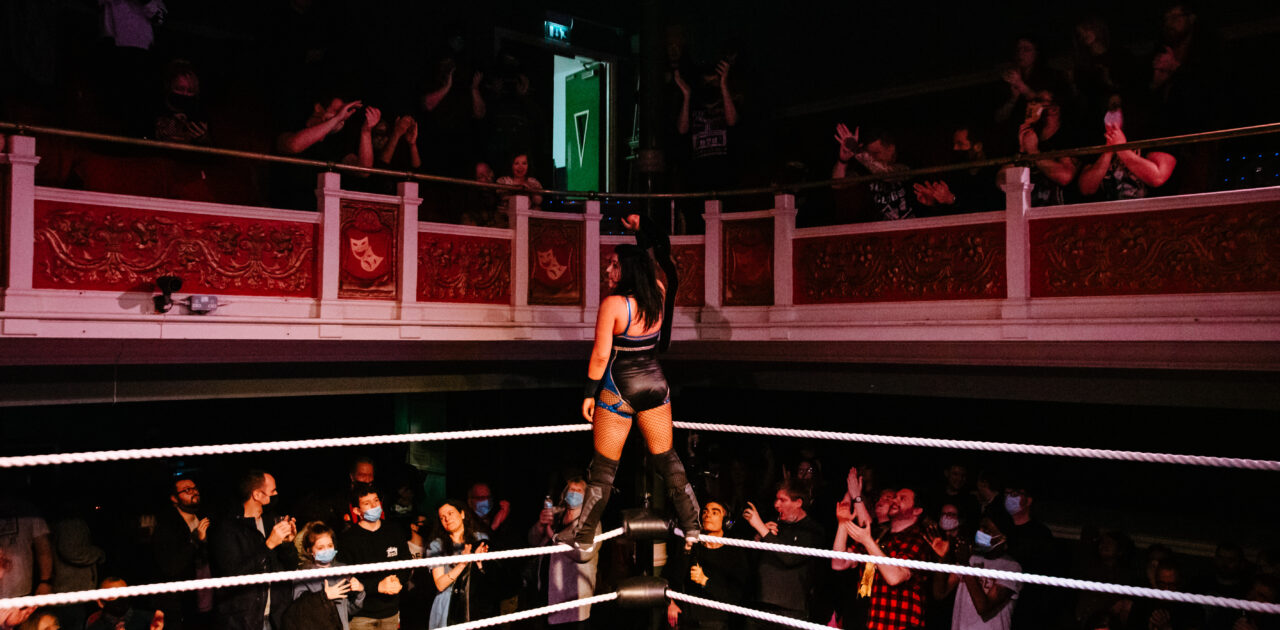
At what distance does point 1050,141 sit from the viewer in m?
6.23

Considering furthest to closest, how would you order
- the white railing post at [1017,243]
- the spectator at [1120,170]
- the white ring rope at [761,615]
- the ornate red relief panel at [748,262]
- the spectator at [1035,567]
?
the ornate red relief panel at [748,262] → the white railing post at [1017,243] → the spectator at [1120,170] → the spectator at [1035,567] → the white ring rope at [761,615]

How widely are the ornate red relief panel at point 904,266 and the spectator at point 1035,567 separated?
1.55 meters

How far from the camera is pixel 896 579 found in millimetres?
5426

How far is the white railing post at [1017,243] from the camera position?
6.05 metres

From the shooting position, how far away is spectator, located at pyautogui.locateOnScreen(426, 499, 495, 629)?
6070 millimetres

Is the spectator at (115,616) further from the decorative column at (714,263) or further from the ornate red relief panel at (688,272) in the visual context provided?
the decorative column at (714,263)

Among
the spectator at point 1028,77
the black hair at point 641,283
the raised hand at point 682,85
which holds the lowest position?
the black hair at point 641,283

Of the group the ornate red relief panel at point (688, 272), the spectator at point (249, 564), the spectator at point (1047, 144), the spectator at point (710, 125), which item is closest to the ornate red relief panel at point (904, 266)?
the spectator at point (1047, 144)

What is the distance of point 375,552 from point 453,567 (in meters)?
0.51

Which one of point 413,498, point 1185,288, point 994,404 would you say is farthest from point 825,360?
point 413,498

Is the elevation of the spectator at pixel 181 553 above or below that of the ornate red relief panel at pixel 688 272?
below

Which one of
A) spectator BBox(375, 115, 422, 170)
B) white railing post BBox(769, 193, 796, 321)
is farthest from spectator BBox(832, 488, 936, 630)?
spectator BBox(375, 115, 422, 170)

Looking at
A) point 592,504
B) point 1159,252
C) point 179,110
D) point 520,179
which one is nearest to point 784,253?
point 520,179

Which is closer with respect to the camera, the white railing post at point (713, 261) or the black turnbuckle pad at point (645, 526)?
the black turnbuckle pad at point (645, 526)
